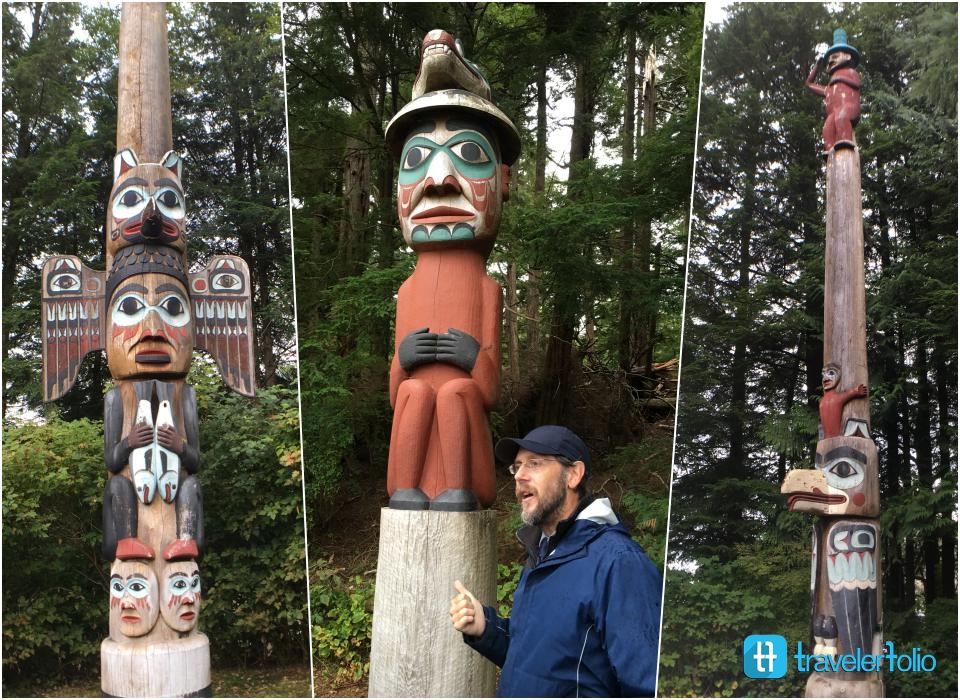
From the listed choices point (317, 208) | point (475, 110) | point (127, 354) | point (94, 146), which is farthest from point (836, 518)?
point (94, 146)

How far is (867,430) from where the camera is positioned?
17.5 feet

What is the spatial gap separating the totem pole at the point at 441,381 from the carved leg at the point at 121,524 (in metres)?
1.70

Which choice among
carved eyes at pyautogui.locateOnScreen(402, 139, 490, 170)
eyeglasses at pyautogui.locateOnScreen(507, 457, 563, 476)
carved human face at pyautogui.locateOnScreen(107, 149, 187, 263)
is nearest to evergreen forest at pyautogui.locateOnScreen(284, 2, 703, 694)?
carved human face at pyautogui.locateOnScreen(107, 149, 187, 263)

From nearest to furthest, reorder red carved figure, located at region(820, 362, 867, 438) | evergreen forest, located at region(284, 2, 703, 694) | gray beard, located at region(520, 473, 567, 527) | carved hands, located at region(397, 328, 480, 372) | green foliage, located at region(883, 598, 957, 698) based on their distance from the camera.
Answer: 1. gray beard, located at region(520, 473, 567, 527)
2. carved hands, located at region(397, 328, 480, 372)
3. red carved figure, located at region(820, 362, 867, 438)
4. green foliage, located at region(883, 598, 957, 698)
5. evergreen forest, located at region(284, 2, 703, 694)

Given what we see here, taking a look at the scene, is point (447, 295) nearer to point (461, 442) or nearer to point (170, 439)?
point (461, 442)

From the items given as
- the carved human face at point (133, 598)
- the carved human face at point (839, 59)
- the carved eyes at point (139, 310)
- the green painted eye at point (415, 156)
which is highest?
the carved human face at point (839, 59)

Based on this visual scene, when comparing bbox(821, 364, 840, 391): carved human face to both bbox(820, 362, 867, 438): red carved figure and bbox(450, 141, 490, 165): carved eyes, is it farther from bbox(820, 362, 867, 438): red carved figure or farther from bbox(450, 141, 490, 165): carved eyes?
bbox(450, 141, 490, 165): carved eyes

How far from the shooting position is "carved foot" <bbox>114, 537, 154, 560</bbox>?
4.78 meters

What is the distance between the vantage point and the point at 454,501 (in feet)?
13.4

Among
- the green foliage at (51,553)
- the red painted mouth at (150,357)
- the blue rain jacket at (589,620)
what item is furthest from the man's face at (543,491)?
the green foliage at (51,553)

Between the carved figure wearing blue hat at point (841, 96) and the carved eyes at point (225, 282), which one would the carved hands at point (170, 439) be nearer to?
the carved eyes at point (225, 282)

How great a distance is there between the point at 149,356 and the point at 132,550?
119cm

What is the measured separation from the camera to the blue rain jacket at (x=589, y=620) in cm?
247

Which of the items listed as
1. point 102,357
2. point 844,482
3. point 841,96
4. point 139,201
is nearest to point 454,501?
point 844,482
